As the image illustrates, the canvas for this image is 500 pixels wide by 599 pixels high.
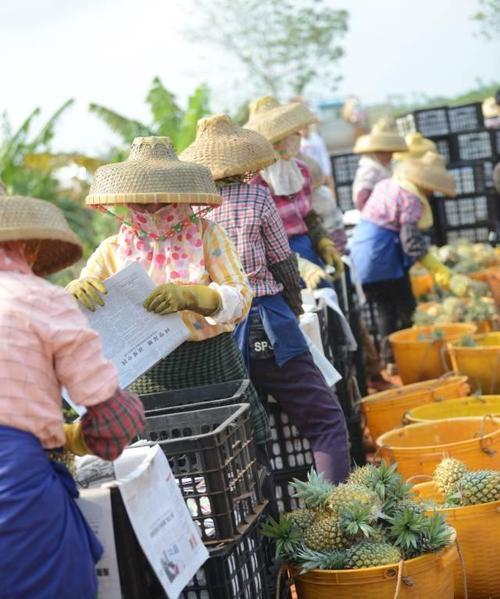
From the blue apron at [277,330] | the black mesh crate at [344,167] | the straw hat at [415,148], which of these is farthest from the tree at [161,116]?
the blue apron at [277,330]

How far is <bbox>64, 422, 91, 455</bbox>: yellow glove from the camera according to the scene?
10.5 feet

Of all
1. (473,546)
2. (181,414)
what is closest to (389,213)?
(473,546)

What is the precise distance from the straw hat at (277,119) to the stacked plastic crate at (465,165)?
24.2 ft

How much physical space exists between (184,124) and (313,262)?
924 cm

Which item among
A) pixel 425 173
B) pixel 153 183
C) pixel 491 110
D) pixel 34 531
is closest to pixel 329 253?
pixel 425 173

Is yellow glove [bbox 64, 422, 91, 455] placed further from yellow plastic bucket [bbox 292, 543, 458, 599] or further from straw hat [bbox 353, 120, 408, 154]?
straw hat [bbox 353, 120, 408, 154]

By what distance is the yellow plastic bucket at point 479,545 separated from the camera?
4.67 metres

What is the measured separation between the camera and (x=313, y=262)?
7391 millimetres

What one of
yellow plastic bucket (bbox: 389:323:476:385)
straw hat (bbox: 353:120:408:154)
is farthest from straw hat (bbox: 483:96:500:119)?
yellow plastic bucket (bbox: 389:323:476:385)

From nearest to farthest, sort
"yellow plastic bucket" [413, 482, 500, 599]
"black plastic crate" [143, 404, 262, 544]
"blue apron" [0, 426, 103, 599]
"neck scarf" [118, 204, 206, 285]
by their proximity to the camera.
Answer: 1. "blue apron" [0, 426, 103, 599]
2. "black plastic crate" [143, 404, 262, 544]
3. "neck scarf" [118, 204, 206, 285]
4. "yellow plastic bucket" [413, 482, 500, 599]

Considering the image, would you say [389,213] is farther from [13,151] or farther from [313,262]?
[13,151]

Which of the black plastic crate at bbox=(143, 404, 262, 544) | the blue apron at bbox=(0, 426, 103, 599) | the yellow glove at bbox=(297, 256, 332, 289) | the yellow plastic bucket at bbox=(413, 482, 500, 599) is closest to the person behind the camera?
the blue apron at bbox=(0, 426, 103, 599)

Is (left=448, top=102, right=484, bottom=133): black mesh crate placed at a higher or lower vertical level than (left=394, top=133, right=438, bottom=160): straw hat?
higher

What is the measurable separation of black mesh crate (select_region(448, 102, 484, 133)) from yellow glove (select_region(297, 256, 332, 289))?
8772mm
